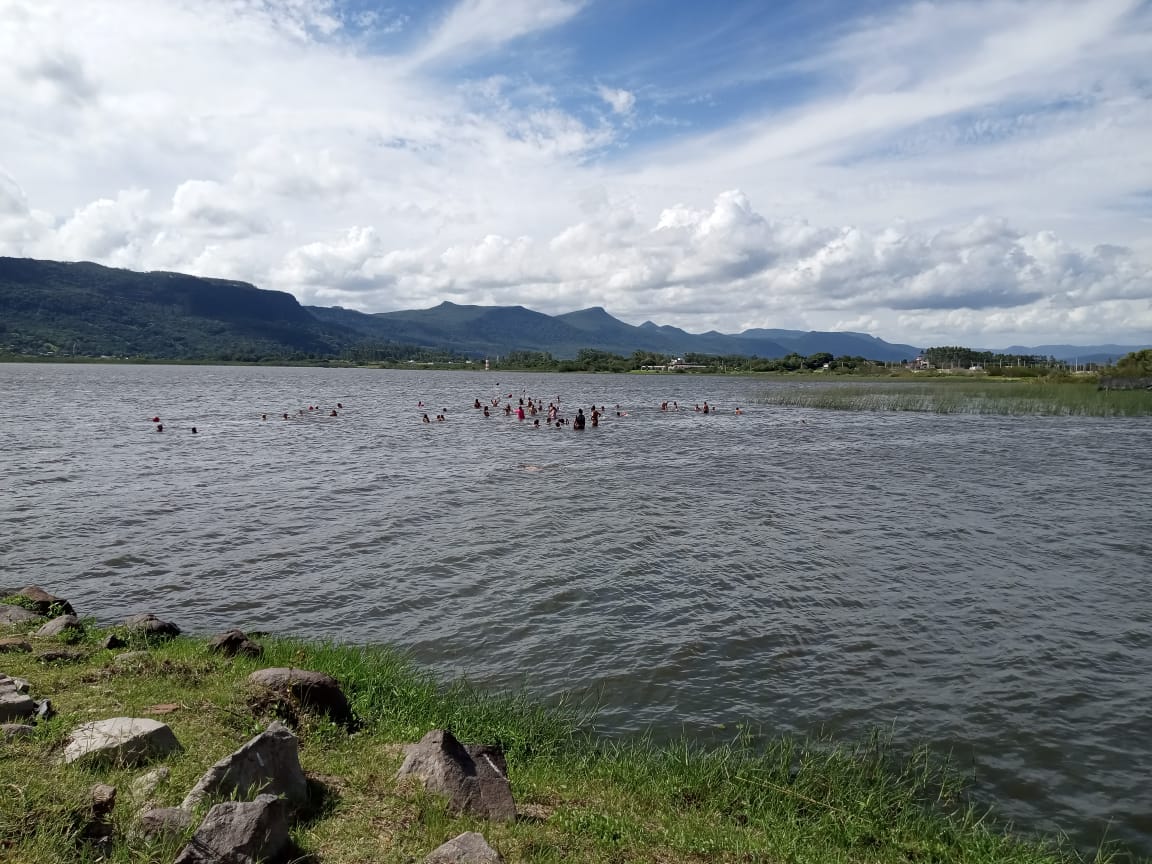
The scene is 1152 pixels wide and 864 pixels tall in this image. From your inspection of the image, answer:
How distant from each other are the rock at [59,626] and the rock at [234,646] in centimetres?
291

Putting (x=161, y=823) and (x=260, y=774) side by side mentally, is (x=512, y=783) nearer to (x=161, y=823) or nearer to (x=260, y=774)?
(x=260, y=774)

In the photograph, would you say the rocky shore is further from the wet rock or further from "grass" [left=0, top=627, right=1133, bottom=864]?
the wet rock

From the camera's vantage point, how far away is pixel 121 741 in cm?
727

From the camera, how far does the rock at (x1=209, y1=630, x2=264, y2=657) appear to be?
38.1ft

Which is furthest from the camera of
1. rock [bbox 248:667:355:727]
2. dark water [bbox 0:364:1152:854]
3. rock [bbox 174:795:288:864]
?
dark water [bbox 0:364:1152:854]

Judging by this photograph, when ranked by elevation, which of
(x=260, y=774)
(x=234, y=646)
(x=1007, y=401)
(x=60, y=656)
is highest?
(x=1007, y=401)

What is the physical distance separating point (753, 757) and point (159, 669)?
861 cm

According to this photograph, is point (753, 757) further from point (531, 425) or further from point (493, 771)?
point (531, 425)

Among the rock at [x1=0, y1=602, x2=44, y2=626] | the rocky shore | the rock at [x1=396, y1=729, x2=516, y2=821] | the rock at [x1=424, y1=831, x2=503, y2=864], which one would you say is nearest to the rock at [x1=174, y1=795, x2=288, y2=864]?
the rocky shore

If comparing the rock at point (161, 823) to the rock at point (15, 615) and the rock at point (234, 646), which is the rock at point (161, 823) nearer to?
the rock at point (234, 646)

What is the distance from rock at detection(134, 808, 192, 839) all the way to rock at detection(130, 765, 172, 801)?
50 centimetres

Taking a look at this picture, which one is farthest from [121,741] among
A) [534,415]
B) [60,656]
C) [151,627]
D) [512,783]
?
[534,415]

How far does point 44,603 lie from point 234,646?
571cm

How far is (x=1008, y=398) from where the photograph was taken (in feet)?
273
